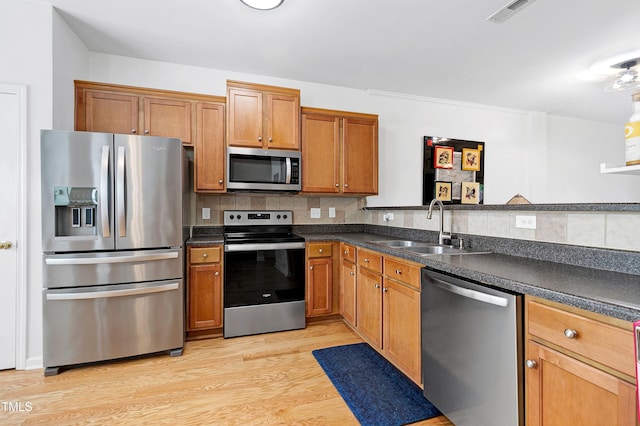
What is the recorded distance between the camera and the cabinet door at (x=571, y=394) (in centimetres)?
86

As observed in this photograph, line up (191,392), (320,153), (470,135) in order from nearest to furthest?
(191,392), (320,153), (470,135)

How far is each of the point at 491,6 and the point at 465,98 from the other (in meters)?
2.02

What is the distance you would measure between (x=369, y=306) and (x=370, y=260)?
0.38 m

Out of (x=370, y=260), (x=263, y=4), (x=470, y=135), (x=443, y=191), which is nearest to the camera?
(x=263, y=4)

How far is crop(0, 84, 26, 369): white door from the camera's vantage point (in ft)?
6.84

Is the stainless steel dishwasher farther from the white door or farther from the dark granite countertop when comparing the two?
the white door

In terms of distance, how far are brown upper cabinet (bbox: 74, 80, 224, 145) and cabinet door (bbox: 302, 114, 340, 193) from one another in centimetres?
98

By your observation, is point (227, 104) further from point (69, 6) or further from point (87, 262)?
point (87, 262)

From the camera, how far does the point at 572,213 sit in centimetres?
148

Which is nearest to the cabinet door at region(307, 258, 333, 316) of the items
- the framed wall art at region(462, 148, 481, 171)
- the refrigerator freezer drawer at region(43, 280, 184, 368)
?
the refrigerator freezer drawer at region(43, 280, 184, 368)

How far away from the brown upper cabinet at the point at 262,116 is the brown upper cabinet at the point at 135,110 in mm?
258

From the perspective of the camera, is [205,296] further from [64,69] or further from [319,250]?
[64,69]

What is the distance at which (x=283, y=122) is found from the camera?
2990 millimetres

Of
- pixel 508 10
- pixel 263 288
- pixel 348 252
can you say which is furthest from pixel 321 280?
pixel 508 10
